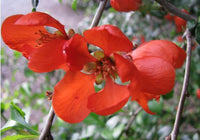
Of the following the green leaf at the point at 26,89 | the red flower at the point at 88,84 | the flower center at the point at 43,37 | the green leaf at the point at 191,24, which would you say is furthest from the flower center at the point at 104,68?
the green leaf at the point at 26,89

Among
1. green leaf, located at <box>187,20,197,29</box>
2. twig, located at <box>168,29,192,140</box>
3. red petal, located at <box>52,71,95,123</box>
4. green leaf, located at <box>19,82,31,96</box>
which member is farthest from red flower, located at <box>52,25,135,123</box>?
green leaf, located at <box>19,82,31,96</box>

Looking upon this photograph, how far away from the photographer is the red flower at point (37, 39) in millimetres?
398

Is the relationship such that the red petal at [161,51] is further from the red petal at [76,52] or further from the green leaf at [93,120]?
the green leaf at [93,120]

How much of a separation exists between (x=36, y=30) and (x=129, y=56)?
8.6 inches

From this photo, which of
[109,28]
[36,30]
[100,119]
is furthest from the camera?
[100,119]

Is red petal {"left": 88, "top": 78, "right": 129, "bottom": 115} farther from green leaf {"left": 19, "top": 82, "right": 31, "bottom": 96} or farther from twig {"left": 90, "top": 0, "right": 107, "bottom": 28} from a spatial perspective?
green leaf {"left": 19, "top": 82, "right": 31, "bottom": 96}

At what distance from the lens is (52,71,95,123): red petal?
42cm

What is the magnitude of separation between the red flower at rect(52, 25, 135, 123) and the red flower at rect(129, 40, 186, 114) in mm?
23

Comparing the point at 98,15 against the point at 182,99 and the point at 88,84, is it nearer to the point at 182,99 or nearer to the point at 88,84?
the point at 88,84

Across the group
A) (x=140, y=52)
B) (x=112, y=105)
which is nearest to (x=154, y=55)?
(x=140, y=52)

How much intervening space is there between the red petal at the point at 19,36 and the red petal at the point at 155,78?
0.24m

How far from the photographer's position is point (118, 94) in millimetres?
449

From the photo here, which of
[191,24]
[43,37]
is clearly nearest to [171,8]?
[191,24]

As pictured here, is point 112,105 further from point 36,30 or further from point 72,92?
point 36,30
